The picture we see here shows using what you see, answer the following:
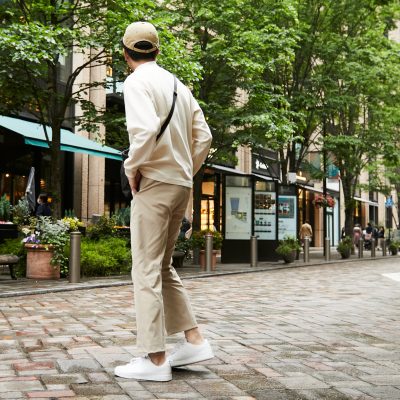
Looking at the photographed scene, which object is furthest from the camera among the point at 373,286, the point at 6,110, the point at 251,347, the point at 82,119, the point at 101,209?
the point at 101,209

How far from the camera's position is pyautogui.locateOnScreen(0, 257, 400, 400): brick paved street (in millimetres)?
3551

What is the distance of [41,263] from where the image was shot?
11992 millimetres

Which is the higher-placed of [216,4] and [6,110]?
[216,4]

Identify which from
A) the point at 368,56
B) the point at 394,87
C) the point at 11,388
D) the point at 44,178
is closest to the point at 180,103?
the point at 11,388

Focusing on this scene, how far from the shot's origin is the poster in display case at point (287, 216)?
2336 cm

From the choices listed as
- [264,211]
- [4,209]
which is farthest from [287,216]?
[4,209]

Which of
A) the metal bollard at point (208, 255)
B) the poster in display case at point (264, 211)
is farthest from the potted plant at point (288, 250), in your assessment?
the metal bollard at point (208, 255)

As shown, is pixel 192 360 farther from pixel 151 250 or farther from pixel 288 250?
pixel 288 250

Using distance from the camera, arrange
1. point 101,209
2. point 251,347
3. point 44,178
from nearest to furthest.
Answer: point 251,347 → point 44,178 → point 101,209

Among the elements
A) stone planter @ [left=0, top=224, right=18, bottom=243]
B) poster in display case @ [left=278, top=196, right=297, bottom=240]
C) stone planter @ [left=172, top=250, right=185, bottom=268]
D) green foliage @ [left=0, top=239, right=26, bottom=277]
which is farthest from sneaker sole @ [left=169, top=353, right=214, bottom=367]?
poster in display case @ [left=278, top=196, right=297, bottom=240]

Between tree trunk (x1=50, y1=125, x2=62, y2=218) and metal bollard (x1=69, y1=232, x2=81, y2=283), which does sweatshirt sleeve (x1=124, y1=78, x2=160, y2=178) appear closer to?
metal bollard (x1=69, y1=232, x2=81, y2=283)

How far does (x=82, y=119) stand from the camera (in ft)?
50.5

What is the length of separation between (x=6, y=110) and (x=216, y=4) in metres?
6.44

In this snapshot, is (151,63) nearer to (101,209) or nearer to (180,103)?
(180,103)
